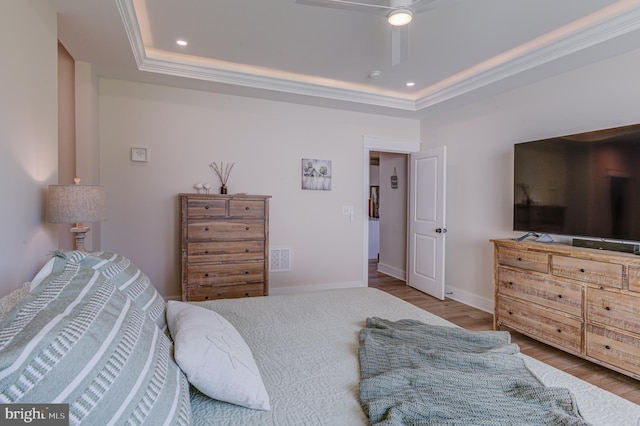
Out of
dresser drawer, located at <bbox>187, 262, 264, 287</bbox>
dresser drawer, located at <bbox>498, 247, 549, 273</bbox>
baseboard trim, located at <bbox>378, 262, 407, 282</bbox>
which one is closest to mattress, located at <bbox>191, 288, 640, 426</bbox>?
dresser drawer, located at <bbox>187, 262, 264, 287</bbox>

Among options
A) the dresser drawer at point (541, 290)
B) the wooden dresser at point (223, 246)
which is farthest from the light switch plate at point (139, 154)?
the dresser drawer at point (541, 290)

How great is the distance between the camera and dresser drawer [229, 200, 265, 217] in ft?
11.1

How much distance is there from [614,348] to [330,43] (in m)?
3.24

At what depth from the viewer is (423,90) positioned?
414cm

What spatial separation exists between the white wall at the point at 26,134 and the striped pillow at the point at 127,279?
689mm

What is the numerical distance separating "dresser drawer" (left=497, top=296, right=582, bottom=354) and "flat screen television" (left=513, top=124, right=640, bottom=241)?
73 cm

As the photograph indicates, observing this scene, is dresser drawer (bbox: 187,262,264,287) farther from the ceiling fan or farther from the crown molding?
the ceiling fan

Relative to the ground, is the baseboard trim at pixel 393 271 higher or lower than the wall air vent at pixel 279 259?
lower

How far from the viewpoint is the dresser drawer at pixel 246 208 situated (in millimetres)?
3396

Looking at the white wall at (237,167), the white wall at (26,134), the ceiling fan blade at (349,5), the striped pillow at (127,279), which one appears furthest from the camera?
the white wall at (237,167)

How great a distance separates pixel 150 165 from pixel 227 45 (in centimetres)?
159

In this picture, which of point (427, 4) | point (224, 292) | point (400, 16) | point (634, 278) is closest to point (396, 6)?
point (400, 16)

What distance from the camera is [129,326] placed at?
2.87 ft

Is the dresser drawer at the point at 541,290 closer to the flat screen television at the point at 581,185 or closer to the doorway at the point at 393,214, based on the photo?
the flat screen television at the point at 581,185
